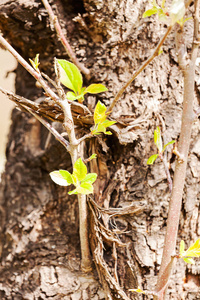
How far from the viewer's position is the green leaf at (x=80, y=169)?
0.59 m

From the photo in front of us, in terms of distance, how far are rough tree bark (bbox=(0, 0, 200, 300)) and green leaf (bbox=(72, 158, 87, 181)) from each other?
160mm

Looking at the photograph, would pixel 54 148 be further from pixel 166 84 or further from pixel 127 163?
→ pixel 166 84

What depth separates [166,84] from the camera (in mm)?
797

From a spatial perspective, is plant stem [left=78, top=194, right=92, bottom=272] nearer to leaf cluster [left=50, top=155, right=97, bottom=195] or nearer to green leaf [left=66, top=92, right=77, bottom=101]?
leaf cluster [left=50, top=155, right=97, bottom=195]

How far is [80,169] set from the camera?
1.94ft

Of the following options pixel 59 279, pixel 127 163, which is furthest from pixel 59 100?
pixel 59 279

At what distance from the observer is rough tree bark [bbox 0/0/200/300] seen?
74cm

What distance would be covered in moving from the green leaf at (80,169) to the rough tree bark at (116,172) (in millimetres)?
160

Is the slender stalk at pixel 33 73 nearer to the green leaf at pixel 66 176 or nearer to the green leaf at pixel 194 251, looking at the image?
the green leaf at pixel 66 176

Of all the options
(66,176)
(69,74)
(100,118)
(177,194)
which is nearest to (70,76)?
(69,74)

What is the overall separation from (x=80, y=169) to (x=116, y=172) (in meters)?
0.21

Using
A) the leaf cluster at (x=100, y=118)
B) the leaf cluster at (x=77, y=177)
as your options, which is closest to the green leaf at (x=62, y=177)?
the leaf cluster at (x=77, y=177)

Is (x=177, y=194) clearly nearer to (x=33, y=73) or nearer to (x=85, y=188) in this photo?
(x=85, y=188)

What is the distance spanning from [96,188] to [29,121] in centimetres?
46
